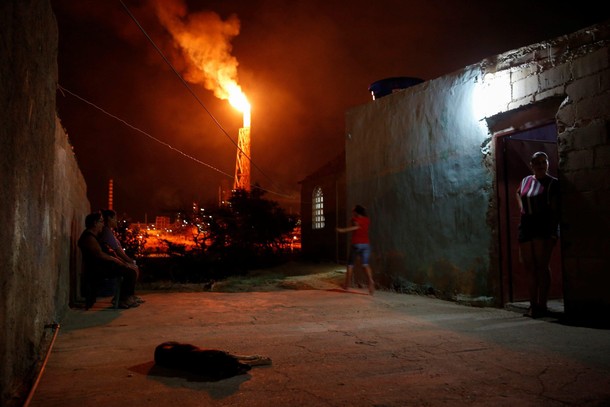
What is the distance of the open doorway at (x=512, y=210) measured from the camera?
240 inches

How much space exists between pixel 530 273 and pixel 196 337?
3.91 m

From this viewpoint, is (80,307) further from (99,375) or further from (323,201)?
(323,201)

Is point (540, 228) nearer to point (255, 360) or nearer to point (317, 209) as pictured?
point (255, 360)

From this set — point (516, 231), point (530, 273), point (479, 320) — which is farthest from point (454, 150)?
point (479, 320)

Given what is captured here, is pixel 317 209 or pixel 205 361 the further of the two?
pixel 317 209

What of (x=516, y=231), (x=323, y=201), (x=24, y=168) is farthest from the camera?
(x=323, y=201)

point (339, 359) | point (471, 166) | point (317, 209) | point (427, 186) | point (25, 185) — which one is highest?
point (317, 209)

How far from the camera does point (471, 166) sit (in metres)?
6.54

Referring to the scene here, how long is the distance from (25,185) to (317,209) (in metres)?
19.6

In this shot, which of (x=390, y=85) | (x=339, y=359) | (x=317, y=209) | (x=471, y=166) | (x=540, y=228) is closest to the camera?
(x=339, y=359)

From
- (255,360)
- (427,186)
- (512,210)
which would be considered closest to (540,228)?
(512,210)

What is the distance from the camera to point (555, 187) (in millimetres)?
5152

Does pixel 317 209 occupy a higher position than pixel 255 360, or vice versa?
pixel 317 209

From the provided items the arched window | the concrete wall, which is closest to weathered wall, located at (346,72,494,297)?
the concrete wall
